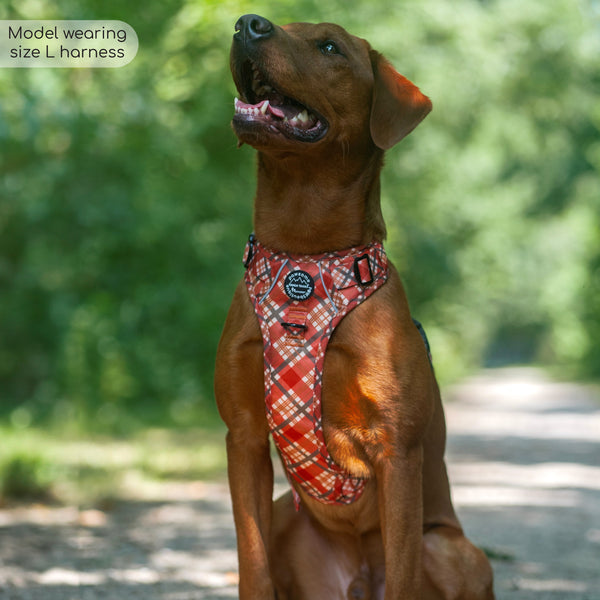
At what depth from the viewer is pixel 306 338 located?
3215 mm

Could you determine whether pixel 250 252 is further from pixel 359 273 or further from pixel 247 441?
pixel 247 441

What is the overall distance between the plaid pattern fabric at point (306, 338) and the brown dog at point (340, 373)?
0.12ft

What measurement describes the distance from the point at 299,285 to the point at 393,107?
28.0 inches

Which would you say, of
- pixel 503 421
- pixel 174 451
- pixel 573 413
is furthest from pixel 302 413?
pixel 573 413

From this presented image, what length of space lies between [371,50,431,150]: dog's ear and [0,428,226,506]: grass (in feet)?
15.4

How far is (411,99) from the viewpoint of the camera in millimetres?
3363

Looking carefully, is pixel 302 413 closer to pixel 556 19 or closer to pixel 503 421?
pixel 503 421

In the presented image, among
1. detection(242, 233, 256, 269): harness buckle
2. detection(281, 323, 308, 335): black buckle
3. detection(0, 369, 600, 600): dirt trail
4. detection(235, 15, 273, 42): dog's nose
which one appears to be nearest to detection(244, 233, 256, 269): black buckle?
detection(242, 233, 256, 269): harness buckle

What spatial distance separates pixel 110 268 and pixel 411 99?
9.20 m

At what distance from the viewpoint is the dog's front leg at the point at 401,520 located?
3105mm

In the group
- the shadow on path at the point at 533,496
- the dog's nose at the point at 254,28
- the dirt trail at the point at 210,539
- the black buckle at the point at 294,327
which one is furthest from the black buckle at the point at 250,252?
the shadow on path at the point at 533,496

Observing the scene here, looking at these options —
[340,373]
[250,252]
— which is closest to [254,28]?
[250,252]

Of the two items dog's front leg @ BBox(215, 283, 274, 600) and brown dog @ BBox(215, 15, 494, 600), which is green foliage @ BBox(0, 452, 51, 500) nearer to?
brown dog @ BBox(215, 15, 494, 600)

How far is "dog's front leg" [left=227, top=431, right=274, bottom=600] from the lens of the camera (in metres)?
3.25
